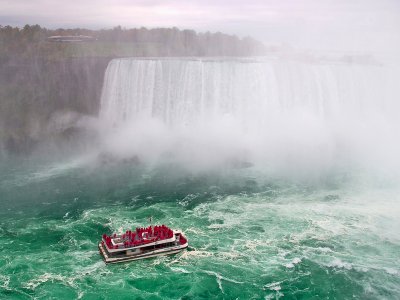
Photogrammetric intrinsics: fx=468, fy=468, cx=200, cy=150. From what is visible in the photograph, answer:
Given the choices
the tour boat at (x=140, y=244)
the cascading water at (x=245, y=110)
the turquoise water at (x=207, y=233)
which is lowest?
the turquoise water at (x=207, y=233)

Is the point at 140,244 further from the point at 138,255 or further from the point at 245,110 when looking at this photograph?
the point at 245,110

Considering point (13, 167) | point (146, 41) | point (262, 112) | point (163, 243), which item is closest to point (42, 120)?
point (13, 167)

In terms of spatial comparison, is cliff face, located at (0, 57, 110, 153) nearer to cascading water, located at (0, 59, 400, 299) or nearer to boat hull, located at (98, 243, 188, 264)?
cascading water, located at (0, 59, 400, 299)

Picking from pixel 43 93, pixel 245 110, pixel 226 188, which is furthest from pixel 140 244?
pixel 43 93

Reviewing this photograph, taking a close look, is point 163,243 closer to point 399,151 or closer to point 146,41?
point 399,151

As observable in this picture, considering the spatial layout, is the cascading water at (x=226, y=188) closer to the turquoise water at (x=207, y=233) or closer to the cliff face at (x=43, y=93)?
the turquoise water at (x=207, y=233)

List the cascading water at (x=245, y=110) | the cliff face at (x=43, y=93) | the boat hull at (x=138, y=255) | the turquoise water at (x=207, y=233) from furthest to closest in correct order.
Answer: the cliff face at (x=43, y=93)
the cascading water at (x=245, y=110)
the boat hull at (x=138, y=255)
the turquoise water at (x=207, y=233)

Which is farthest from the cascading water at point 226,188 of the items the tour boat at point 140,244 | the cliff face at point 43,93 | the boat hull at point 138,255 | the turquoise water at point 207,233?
the cliff face at point 43,93
